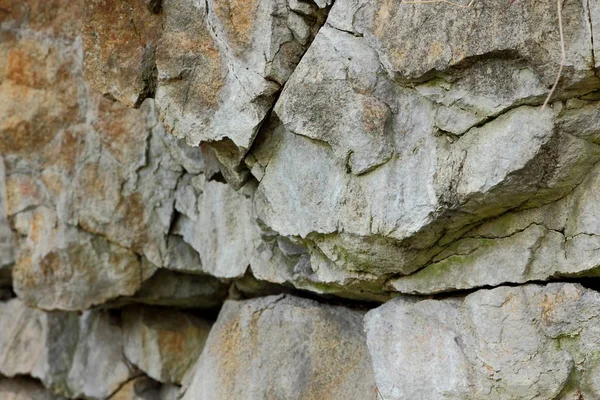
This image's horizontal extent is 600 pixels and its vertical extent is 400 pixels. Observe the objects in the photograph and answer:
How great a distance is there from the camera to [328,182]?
190 cm

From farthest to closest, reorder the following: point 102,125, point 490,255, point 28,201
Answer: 1. point 28,201
2. point 102,125
3. point 490,255

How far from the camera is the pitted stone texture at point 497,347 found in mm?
1629

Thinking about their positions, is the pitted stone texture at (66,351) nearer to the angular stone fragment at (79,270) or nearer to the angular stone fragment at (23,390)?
the angular stone fragment at (23,390)

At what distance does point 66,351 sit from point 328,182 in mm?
1796

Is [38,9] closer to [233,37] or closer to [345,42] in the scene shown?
[233,37]

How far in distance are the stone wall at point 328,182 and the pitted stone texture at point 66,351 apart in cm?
35

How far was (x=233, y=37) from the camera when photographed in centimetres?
194

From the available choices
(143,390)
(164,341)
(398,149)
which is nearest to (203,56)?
(398,149)

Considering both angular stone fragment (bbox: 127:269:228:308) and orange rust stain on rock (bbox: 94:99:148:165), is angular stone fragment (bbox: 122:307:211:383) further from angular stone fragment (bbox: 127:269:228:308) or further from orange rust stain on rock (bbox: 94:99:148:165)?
orange rust stain on rock (bbox: 94:99:148:165)

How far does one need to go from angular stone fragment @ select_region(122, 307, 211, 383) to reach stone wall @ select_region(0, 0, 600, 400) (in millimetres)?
126

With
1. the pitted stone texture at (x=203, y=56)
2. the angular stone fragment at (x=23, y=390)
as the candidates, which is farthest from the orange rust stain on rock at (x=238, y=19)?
the angular stone fragment at (x=23, y=390)

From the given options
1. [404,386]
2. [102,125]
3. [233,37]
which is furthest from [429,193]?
[102,125]

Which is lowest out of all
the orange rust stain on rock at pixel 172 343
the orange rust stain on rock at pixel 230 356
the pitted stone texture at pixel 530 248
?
the orange rust stain on rock at pixel 230 356

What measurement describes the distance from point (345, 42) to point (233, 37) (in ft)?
Answer: 1.07
